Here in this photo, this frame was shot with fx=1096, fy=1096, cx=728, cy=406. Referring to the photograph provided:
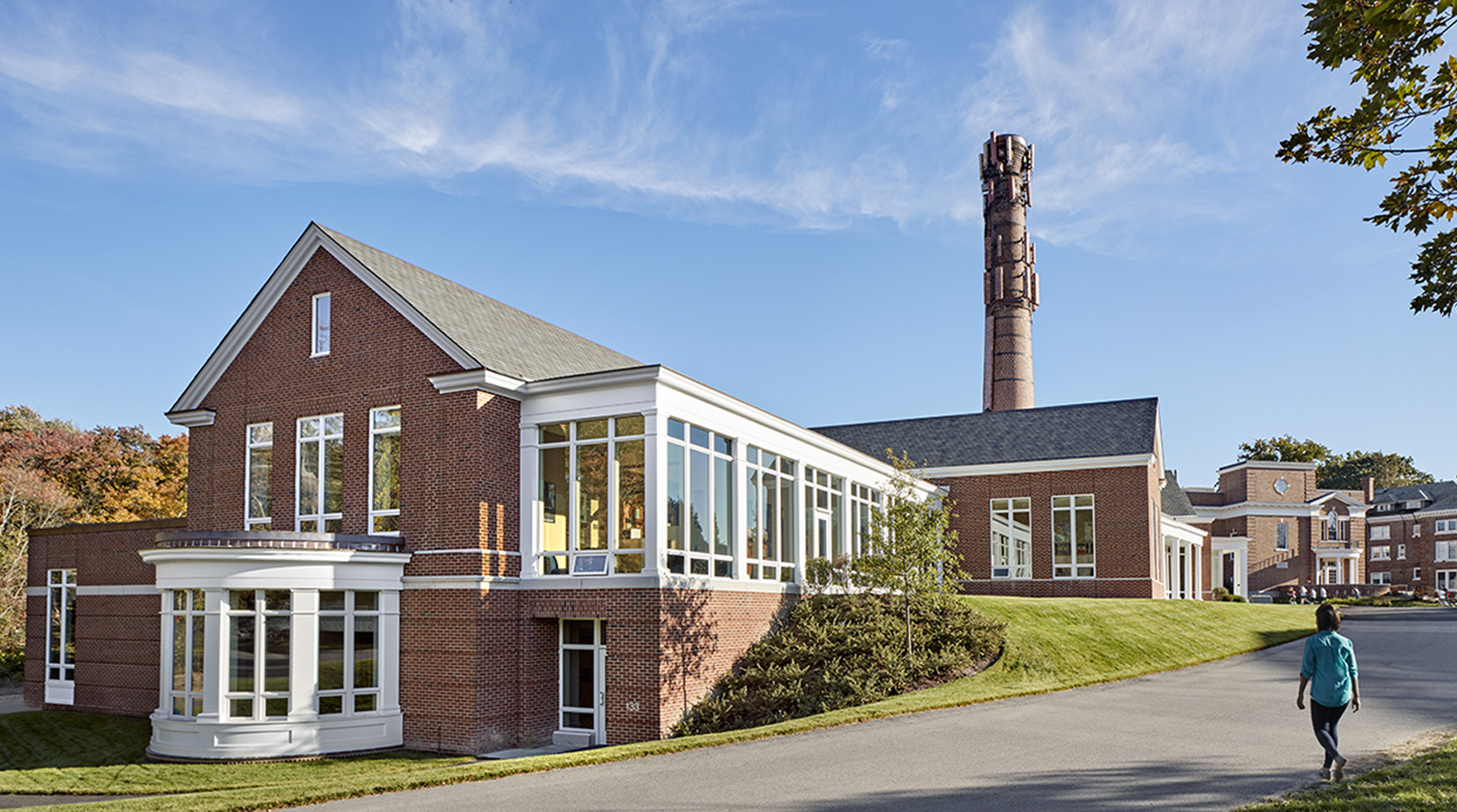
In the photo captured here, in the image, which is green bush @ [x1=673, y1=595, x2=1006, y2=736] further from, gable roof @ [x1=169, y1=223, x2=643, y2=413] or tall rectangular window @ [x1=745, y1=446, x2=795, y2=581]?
gable roof @ [x1=169, y1=223, x2=643, y2=413]

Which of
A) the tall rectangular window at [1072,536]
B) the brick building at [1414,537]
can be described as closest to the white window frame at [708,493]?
the tall rectangular window at [1072,536]

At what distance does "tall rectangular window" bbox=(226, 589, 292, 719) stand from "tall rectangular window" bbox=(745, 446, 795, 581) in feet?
27.6

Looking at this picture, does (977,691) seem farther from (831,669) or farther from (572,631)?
(572,631)

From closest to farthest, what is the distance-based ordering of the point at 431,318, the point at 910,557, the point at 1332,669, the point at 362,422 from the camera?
the point at 1332,669, the point at 431,318, the point at 362,422, the point at 910,557

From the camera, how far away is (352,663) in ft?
61.5

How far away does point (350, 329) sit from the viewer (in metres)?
21.4

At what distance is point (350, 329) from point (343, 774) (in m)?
8.88

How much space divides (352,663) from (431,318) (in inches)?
247

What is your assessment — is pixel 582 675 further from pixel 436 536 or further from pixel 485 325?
pixel 485 325

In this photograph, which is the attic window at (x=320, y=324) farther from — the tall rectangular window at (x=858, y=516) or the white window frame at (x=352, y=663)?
the tall rectangular window at (x=858, y=516)

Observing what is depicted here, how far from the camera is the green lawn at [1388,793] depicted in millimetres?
9125

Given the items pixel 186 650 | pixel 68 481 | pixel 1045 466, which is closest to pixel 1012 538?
pixel 1045 466

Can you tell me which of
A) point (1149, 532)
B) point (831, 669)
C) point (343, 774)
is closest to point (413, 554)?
point (343, 774)

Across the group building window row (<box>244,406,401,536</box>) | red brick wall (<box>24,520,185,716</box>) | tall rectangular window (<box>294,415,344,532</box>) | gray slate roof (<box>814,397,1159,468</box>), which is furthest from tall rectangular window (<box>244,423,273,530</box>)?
gray slate roof (<box>814,397,1159,468</box>)
